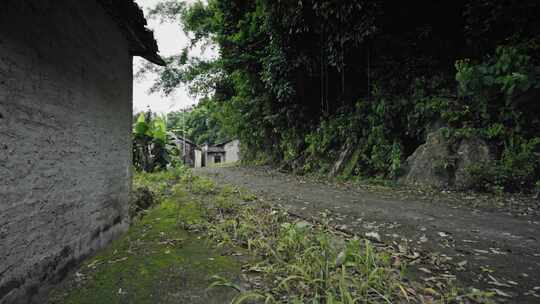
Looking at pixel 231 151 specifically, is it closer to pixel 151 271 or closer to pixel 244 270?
pixel 151 271

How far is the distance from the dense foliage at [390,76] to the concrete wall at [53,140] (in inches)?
232

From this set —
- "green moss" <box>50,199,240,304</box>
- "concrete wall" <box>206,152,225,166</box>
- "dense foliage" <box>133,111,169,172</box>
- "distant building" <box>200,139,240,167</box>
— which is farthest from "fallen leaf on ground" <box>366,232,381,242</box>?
"concrete wall" <box>206,152,225,166</box>

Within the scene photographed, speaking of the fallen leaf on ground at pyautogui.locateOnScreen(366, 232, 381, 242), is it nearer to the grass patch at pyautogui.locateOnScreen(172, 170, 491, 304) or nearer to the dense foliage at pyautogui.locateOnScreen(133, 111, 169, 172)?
the grass patch at pyautogui.locateOnScreen(172, 170, 491, 304)

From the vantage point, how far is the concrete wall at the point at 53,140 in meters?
1.44

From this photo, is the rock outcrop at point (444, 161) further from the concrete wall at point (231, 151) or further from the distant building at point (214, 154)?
the distant building at point (214, 154)

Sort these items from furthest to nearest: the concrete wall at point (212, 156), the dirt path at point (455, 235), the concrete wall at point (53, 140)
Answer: the concrete wall at point (212, 156)
the dirt path at point (455, 235)
the concrete wall at point (53, 140)

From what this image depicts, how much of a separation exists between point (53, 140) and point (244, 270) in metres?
1.80

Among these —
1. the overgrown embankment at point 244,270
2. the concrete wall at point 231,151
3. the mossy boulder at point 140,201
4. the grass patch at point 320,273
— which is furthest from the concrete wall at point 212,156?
the grass patch at point 320,273

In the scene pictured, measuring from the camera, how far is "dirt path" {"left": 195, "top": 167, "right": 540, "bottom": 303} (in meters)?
1.81

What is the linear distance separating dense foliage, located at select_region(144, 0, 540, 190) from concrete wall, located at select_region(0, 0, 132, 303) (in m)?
5.90

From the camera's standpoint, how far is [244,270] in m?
1.92

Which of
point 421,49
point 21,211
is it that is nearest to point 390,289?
point 21,211

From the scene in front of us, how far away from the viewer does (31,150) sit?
5.26 feet

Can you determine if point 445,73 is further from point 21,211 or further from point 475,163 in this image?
point 21,211
